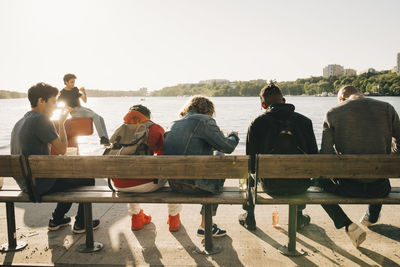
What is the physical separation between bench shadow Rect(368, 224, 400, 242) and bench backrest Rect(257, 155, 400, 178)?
115cm

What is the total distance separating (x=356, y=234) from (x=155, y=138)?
222 centimetres

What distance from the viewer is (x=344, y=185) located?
3.60 meters

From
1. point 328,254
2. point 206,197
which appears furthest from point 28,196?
point 328,254

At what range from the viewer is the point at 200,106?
397cm

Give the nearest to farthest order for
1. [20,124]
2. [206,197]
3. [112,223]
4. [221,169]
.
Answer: [221,169] < [206,197] < [20,124] < [112,223]

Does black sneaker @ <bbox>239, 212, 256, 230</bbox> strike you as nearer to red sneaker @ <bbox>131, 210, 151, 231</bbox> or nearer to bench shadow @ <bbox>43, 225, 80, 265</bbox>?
red sneaker @ <bbox>131, 210, 151, 231</bbox>

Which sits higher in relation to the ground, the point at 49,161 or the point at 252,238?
the point at 49,161

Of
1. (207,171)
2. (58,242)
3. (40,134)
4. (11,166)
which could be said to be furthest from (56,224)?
(207,171)

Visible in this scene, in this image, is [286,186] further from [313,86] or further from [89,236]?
[313,86]

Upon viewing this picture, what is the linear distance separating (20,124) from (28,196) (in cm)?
73

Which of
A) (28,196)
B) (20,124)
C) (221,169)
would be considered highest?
(20,124)

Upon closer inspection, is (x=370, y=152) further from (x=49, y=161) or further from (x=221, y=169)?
(x=49, y=161)

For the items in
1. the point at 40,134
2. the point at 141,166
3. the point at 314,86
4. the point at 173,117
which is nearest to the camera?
the point at 141,166

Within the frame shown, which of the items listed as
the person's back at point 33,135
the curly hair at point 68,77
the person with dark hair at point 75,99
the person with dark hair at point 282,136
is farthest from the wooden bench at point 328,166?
the curly hair at point 68,77
